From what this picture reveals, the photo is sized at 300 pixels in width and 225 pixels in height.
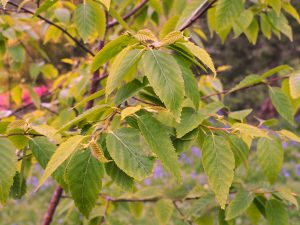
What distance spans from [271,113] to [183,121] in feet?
30.5

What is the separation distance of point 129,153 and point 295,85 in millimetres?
662

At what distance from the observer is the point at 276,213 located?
1405 millimetres

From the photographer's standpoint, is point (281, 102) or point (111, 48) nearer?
point (111, 48)

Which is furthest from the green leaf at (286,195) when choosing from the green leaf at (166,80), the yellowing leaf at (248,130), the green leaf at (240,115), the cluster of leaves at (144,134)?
the green leaf at (166,80)

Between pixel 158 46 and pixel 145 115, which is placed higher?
pixel 158 46

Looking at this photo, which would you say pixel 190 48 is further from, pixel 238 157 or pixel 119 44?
pixel 238 157

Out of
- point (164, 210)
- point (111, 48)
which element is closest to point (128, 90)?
point (111, 48)

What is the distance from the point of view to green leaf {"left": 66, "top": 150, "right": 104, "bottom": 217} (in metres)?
0.91

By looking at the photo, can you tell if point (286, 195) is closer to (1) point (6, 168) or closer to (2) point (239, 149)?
(2) point (239, 149)

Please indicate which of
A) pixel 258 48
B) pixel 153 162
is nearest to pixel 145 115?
pixel 153 162

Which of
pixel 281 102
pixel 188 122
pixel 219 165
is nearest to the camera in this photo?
pixel 219 165

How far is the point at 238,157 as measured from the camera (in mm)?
1328

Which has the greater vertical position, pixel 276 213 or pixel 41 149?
pixel 41 149

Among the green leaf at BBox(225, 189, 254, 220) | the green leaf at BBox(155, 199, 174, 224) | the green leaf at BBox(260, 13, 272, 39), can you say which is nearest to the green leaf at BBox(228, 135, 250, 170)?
the green leaf at BBox(225, 189, 254, 220)
